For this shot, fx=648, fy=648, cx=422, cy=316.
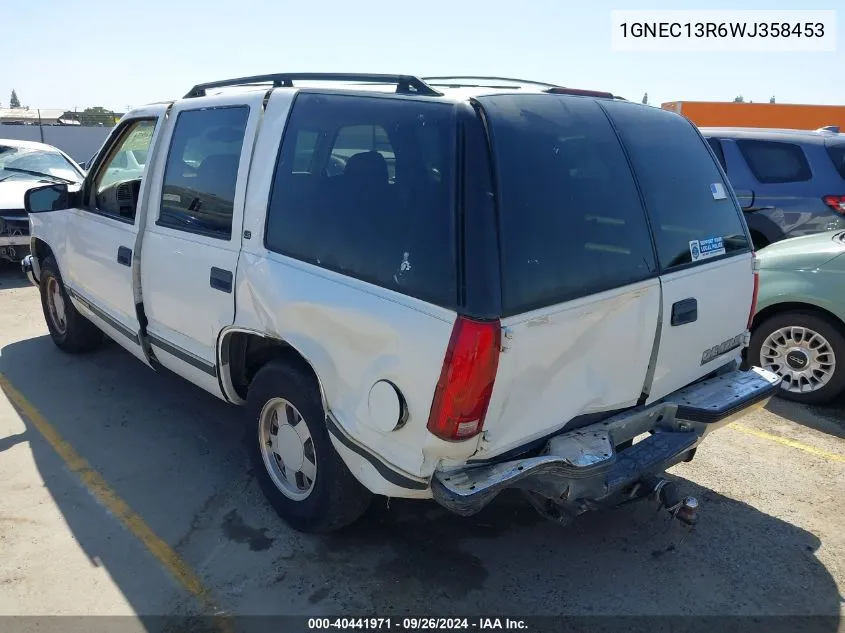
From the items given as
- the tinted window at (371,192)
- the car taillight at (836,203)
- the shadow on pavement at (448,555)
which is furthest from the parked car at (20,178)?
the car taillight at (836,203)

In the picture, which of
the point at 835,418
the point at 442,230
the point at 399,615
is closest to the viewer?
the point at 442,230

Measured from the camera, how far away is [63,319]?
5477 millimetres

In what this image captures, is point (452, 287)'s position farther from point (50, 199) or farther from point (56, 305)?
point (56, 305)

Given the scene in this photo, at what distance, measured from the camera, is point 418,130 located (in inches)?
97.0

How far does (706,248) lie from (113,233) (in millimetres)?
3501

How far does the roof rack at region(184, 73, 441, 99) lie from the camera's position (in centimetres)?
269

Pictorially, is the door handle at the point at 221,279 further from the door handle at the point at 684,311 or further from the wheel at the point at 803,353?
the wheel at the point at 803,353

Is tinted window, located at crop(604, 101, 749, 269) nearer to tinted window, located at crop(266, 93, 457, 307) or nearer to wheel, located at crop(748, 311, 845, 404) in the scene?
tinted window, located at crop(266, 93, 457, 307)

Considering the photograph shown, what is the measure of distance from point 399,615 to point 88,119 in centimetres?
4097

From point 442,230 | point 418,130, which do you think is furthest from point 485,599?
point 418,130

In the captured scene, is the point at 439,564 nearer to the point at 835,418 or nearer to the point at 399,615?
the point at 399,615

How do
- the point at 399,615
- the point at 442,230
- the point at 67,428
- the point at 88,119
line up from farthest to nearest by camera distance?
the point at 88,119, the point at 67,428, the point at 399,615, the point at 442,230

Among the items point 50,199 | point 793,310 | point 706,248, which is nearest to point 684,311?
point 706,248

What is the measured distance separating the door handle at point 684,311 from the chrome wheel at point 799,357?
2454 mm
